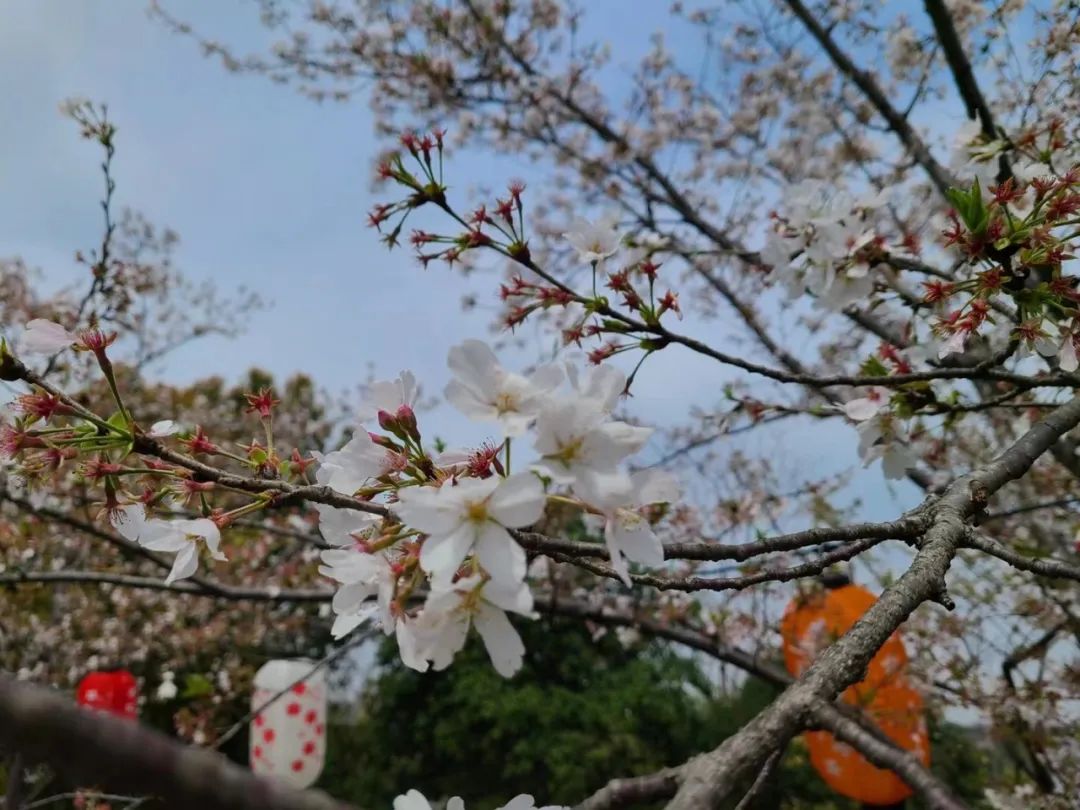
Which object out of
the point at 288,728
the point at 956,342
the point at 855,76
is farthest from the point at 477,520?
the point at 288,728

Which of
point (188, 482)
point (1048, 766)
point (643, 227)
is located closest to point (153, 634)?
point (643, 227)

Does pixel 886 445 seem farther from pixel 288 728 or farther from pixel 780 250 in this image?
pixel 288 728

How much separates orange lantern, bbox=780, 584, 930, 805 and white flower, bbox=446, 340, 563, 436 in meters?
1.99

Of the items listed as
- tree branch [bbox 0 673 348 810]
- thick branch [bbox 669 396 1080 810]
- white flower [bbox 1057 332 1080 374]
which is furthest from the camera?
white flower [bbox 1057 332 1080 374]

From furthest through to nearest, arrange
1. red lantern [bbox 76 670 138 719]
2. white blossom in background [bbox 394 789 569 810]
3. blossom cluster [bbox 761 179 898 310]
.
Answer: red lantern [bbox 76 670 138 719] < blossom cluster [bbox 761 179 898 310] < white blossom in background [bbox 394 789 569 810]

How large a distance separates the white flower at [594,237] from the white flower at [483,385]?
826mm

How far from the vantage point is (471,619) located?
0.64 m

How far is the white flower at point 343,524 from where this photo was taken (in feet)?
2.49

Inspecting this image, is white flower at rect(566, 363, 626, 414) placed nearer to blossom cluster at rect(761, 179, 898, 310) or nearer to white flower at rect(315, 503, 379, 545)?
white flower at rect(315, 503, 379, 545)

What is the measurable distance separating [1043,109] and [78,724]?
247cm

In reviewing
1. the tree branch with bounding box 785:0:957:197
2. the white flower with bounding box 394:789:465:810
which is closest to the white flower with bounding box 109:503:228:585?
the white flower with bounding box 394:789:465:810

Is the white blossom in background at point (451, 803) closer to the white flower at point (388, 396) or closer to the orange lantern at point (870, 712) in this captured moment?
the white flower at point (388, 396)

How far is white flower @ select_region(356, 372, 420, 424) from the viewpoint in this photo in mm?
786

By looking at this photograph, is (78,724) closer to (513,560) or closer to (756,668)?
(513,560)
